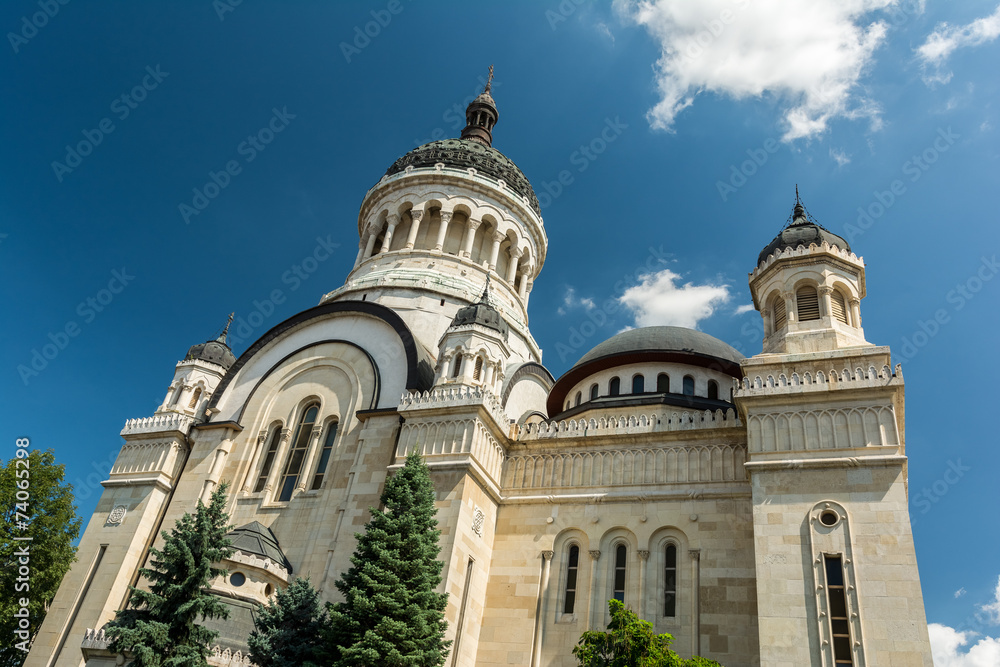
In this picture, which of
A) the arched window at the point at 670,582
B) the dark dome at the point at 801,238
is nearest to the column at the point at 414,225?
the dark dome at the point at 801,238

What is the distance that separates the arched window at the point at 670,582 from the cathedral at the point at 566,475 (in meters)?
0.05

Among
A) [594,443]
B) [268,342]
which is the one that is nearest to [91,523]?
[268,342]

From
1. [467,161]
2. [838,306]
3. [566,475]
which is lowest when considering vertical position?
[566,475]

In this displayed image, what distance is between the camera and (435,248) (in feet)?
108

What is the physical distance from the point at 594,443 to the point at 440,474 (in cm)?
471

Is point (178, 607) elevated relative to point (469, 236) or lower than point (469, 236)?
lower

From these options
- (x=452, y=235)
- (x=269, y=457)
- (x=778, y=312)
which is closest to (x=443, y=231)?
(x=452, y=235)

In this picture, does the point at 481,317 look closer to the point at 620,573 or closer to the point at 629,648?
the point at 620,573

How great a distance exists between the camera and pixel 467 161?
118ft

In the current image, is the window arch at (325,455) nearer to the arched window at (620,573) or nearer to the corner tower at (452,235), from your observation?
the corner tower at (452,235)

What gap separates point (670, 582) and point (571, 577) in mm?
2731

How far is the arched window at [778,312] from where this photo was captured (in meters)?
→ 21.7

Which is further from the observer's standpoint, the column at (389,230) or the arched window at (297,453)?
the column at (389,230)

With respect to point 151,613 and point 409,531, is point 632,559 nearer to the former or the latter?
point 409,531
